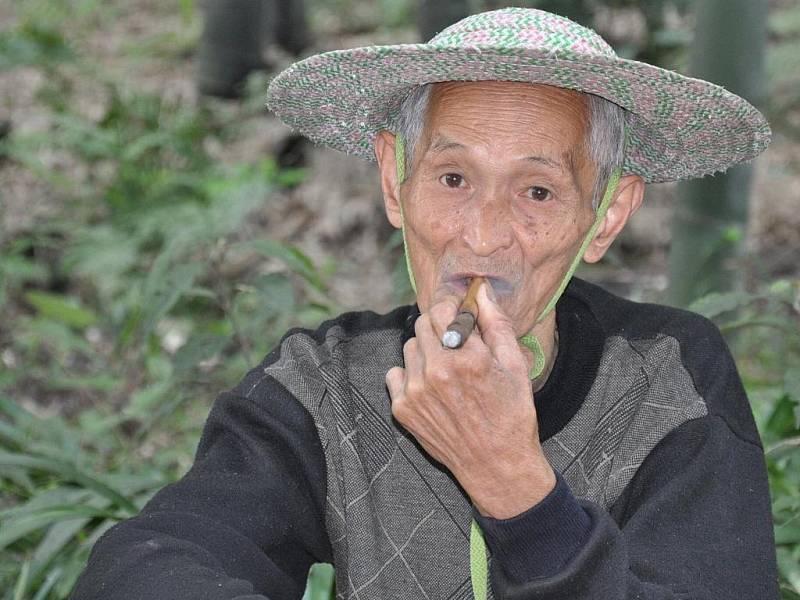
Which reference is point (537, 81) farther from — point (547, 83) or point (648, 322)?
point (648, 322)

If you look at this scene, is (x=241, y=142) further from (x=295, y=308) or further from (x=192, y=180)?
(x=295, y=308)

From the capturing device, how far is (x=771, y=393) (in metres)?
4.32

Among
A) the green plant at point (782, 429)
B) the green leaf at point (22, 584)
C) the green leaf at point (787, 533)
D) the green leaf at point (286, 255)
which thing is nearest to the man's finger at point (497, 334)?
the green plant at point (782, 429)

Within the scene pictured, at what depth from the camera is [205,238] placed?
3.82 m

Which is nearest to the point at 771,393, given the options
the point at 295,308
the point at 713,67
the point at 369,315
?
the point at 713,67

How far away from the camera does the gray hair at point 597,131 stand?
212 centimetres

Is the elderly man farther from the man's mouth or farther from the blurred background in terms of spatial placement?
the blurred background

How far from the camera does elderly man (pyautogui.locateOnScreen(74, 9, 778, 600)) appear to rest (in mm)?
1873

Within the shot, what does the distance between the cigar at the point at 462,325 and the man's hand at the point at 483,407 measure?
0.01 m

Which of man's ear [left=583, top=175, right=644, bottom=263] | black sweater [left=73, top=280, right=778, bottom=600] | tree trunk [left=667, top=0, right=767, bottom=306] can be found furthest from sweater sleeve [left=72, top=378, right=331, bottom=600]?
tree trunk [left=667, top=0, right=767, bottom=306]

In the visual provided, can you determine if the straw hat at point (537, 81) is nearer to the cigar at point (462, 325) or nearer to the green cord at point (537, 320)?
the green cord at point (537, 320)

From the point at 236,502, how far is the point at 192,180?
15.4 feet

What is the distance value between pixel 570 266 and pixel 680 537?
58 cm

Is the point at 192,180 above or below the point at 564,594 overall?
below
